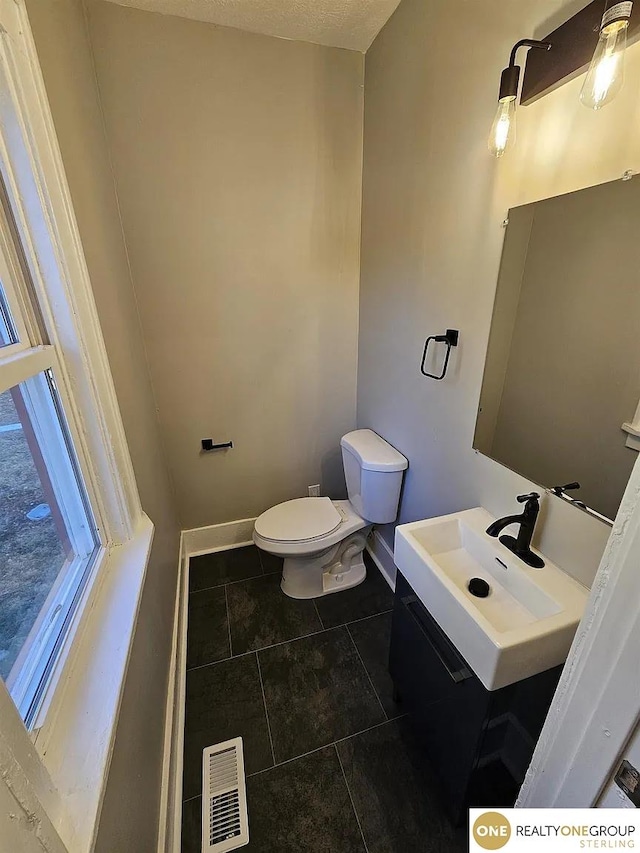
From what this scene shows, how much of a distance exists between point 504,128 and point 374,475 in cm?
129

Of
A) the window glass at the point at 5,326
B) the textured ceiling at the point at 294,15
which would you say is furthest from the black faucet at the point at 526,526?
the textured ceiling at the point at 294,15

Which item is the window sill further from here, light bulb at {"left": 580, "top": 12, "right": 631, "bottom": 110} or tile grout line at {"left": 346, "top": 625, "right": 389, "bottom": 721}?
light bulb at {"left": 580, "top": 12, "right": 631, "bottom": 110}

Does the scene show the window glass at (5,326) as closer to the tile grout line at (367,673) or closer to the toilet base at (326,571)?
the toilet base at (326,571)

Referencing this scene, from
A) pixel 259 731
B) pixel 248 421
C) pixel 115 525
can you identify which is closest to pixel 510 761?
pixel 259 731

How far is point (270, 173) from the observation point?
66.7 inches

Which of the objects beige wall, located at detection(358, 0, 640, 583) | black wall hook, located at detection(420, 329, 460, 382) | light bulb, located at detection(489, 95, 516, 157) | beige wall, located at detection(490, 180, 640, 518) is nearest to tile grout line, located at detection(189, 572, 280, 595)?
beige wall, located at detection(358, 0, 640, 583)

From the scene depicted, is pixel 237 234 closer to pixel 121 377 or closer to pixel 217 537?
pixel 121 377

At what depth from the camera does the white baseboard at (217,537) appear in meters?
2.21

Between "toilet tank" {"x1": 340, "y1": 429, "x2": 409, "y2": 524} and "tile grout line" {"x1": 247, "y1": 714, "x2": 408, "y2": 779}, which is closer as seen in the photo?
"tile grout line" {"x1": 247, "y1": 714, "x2": 408, "y2": 779}

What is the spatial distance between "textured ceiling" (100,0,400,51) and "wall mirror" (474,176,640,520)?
114cm

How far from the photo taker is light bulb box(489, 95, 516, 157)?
0.90 metres

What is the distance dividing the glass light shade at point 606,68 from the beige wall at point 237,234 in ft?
4.15

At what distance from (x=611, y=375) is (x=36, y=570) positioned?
1.37 metres

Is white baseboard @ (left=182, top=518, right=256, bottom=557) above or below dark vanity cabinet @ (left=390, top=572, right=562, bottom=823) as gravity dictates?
below
